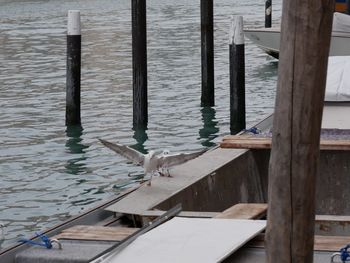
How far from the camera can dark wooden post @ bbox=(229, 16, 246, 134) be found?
15.3 metres

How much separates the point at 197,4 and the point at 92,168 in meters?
35.8

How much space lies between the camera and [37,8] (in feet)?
159

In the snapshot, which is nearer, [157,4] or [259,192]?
[259,192]

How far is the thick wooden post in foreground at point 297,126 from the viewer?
3.84 meters

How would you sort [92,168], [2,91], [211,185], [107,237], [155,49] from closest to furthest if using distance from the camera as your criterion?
1. [107,237]
2. [211,185]
3. [92,168]
4. [2,91]
5. [155,49]

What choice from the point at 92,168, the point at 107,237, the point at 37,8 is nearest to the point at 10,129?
the point at 92,168

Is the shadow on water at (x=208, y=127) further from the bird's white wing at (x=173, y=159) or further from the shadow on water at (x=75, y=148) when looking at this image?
the bird's white wing at (x=173, y=159)

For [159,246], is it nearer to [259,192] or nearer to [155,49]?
[259,192]

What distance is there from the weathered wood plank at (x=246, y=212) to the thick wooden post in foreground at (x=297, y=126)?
7.04 feet

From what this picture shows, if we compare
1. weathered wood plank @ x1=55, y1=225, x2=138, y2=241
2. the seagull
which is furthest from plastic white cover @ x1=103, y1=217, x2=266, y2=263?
the seagull

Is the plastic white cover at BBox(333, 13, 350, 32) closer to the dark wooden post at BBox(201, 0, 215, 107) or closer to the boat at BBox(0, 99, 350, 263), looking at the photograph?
the dark wooden post at BBox(201, 0, 215, 107)

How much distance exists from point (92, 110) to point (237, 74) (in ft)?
13.8

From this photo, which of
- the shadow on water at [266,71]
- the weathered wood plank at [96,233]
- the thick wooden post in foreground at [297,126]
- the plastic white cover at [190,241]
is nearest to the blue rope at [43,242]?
the weathered wood plank at [96,233]

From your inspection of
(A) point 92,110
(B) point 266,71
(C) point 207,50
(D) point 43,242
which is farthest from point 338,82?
(B) point 266,71
